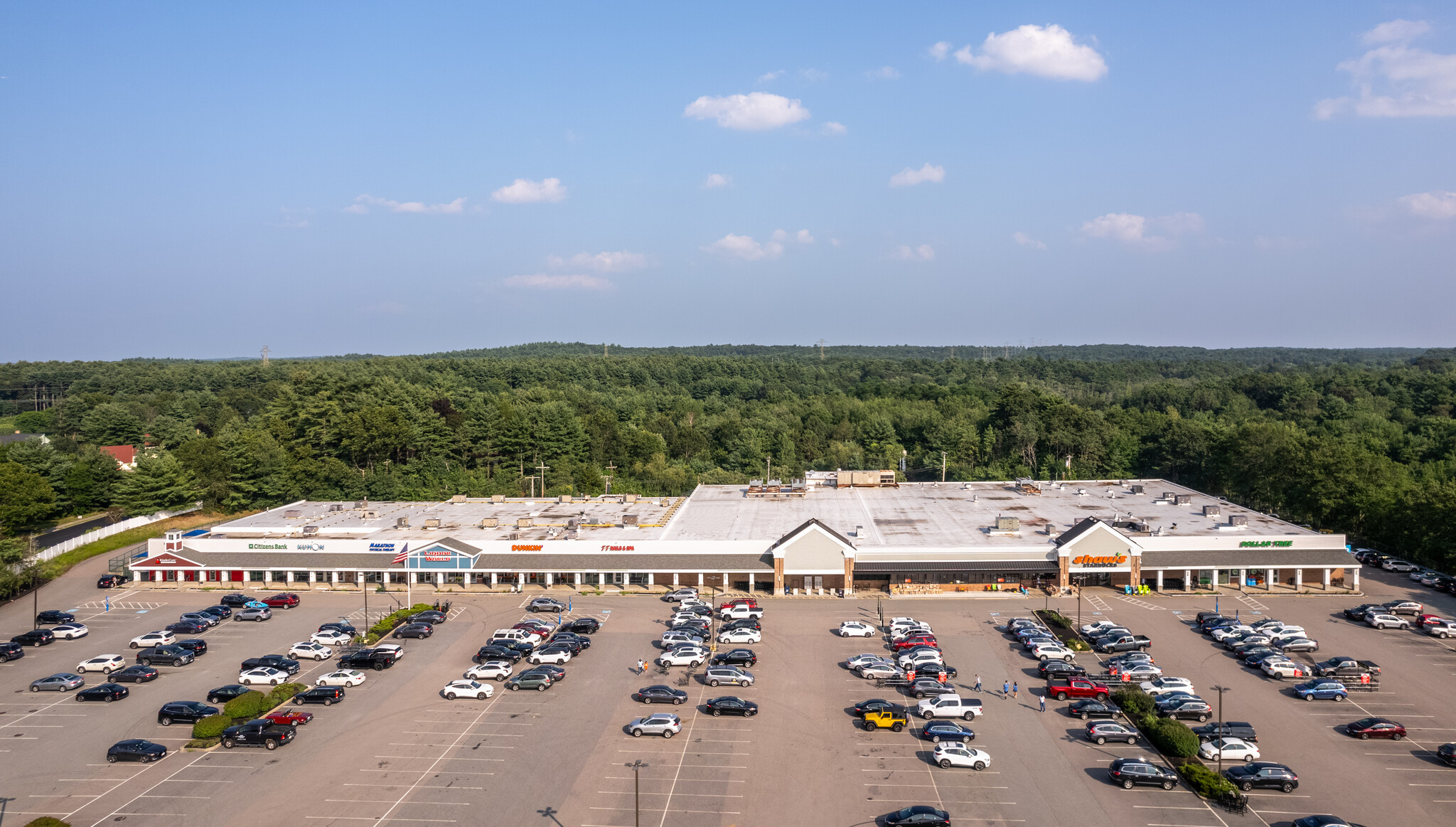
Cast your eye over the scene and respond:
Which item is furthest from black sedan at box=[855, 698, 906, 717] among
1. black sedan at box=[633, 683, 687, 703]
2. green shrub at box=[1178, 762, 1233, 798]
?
green shrub at box=[1178, 762, 1233, 798]

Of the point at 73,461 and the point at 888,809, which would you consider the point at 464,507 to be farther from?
the point at 888,809

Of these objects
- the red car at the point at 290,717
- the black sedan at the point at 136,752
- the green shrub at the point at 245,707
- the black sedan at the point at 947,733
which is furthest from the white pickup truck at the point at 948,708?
the black sedan at the point at 136,752

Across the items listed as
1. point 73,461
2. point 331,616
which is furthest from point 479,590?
point 73,461

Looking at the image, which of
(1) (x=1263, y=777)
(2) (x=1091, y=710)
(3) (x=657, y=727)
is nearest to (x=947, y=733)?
(2) (x=1091, y=710)

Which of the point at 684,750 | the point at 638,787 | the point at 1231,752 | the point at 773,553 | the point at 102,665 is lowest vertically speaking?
the point at 684,750

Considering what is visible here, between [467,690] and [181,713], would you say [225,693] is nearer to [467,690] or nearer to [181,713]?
[181,713]

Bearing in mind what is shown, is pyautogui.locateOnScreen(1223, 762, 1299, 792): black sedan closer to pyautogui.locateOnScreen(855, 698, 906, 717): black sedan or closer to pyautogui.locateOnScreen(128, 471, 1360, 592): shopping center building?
pyautogui.locateOnScreen(855, 698, 906, 717): black sedan

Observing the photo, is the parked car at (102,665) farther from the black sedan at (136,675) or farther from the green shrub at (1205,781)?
the green shrub at (1205,781)

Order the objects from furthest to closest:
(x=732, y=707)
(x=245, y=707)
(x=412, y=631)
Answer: (x=412, y=631) → (x=732, y=707) → (x=245, y=707)
